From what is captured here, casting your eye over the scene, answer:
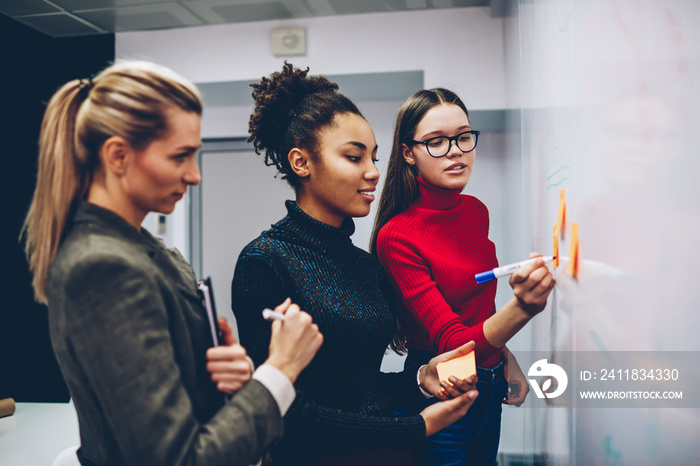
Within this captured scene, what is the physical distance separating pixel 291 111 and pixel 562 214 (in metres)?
0.67

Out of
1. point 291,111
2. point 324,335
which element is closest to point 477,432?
point 324,335

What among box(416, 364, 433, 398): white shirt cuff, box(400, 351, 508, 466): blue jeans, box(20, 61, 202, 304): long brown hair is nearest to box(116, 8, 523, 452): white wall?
box(400, 351, 508, 466): blue jeans

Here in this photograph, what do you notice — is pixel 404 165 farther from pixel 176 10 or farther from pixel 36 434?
pixel 176 10

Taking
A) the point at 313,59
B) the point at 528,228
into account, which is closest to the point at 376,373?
the point at 528,228

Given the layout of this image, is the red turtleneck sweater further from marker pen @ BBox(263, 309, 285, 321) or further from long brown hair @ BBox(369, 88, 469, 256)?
marker pen @ BBox(263, 309, 285, 321)

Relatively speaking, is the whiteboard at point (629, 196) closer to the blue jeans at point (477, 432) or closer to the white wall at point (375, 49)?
the blue jeans at point (477, 432)

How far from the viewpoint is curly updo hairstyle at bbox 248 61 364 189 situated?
1.14 metres

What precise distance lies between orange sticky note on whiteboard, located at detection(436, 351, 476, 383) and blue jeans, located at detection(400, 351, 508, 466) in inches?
7.7

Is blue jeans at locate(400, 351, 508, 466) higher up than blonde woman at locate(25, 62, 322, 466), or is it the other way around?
blonde woman at locate(25, 62, 322, 466)

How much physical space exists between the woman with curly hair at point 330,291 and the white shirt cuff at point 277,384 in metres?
0.22

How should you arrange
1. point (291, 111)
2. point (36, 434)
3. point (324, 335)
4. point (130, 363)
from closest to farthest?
1. point (130, 363)
2. point (324, 335)
3. point (291, 111)
4. point (36, 434)

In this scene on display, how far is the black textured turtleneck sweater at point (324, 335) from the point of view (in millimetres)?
981

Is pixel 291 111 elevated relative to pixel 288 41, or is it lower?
lower

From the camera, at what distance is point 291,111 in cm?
118
